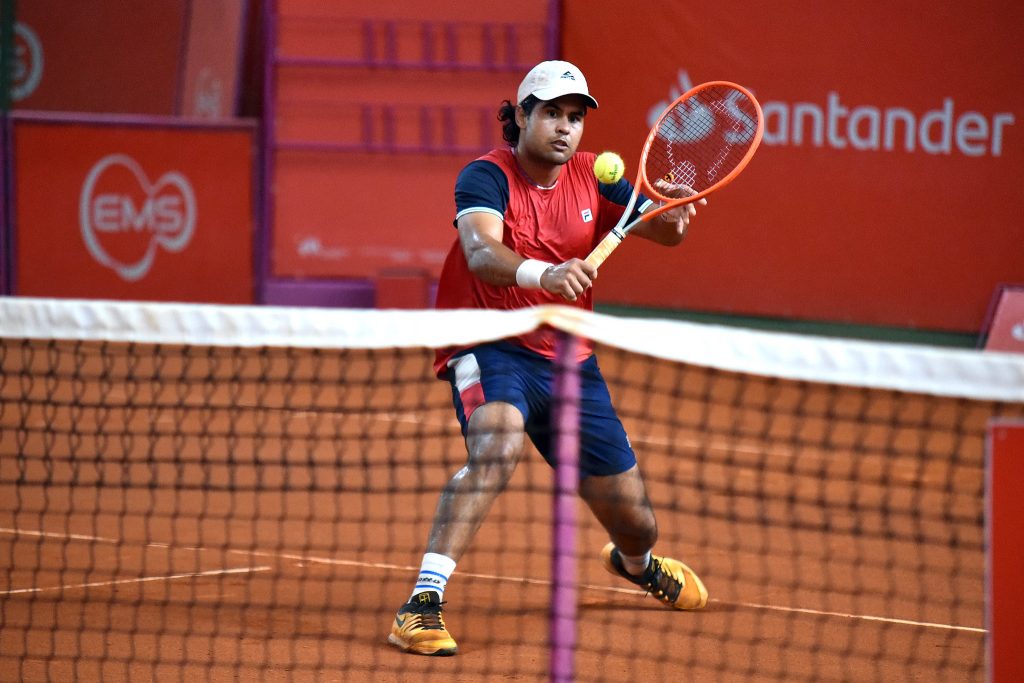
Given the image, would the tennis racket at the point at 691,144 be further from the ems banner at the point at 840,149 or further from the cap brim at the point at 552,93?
the ems banner at the point at 840,149

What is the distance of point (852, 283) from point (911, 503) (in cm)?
413

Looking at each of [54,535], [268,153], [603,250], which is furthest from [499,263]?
[268,153]

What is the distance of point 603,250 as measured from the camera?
163 inches

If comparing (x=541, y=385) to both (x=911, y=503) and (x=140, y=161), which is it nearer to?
(x=911, y=503)

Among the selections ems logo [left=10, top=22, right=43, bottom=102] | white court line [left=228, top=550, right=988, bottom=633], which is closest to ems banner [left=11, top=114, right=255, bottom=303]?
ems logo [left=10, top=22, right=43, bottom=102]

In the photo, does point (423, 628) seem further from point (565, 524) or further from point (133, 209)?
point (133, 209)

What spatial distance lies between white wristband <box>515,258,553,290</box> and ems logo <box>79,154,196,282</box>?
795cm

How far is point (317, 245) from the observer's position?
11383 mm

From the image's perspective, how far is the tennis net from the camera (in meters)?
3.29

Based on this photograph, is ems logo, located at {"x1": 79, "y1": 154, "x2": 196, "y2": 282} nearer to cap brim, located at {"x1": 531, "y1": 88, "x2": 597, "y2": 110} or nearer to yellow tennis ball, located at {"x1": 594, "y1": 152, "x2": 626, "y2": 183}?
yellow tennis ball, located at {"x1": 594, "y1": 152, "x2": 626, "y2": 183}

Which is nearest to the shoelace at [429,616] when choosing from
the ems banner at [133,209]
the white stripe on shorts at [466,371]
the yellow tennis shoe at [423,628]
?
the yellow tennis shoe at [423,628]

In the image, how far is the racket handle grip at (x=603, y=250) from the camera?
4.04 m

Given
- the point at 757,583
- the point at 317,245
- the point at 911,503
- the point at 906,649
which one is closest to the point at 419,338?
the point at 906,649

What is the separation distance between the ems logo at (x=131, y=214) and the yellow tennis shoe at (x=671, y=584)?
7722mm
